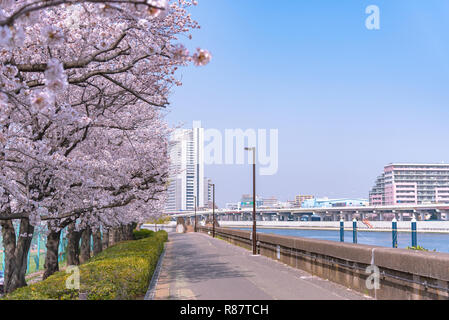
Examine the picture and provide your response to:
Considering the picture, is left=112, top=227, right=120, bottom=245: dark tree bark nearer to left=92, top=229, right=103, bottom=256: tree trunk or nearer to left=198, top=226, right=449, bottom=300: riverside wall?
left=92, top=229, right=103, bottom=256: tree trunk

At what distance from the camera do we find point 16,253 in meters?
17.2

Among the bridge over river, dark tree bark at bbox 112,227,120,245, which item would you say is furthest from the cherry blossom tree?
the bridge over river

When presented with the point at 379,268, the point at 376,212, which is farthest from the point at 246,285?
the point at 376,212

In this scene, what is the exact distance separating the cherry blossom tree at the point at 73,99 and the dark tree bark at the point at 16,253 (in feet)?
0.14

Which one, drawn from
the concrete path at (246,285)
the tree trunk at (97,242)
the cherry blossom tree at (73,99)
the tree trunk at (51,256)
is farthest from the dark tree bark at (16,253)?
the tree trunk at (97,242)

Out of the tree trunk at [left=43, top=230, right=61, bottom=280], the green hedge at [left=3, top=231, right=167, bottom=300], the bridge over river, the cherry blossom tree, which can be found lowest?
the bridge over river

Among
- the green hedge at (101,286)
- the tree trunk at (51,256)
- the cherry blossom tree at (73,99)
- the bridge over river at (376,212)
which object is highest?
the cherry blossom tree at (73,99)

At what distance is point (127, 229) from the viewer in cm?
4353

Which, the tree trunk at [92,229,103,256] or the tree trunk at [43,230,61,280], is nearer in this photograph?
the tree trunk at [43,230,61,280]

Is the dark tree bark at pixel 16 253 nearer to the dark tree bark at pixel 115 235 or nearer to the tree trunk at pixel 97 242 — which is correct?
the tree trunk at pixel 97 242

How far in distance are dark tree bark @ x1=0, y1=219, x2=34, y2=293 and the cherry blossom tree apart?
0.14 feet

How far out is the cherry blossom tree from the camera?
8.39 metres

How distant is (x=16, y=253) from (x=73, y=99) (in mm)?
6435

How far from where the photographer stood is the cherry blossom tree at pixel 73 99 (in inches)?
330
